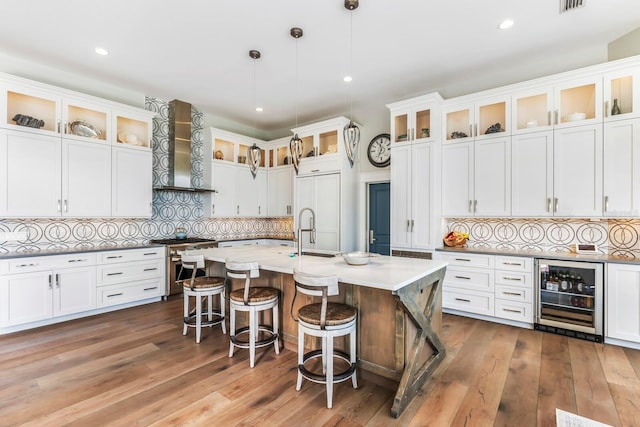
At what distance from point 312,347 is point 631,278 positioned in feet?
11.0

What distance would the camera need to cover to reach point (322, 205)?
5.32m

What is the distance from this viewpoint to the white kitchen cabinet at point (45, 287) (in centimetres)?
333

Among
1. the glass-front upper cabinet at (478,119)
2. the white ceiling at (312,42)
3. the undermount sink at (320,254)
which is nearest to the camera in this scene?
the white ceiling at (312,42)

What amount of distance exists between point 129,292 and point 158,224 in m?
1.28

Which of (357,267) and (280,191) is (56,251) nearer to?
(280,191)

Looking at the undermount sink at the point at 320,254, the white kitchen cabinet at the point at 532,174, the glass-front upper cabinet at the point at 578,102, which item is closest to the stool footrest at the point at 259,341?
the undermount sink at the point at 320,254

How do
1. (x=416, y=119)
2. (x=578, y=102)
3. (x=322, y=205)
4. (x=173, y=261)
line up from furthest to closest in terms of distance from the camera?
(x=322, y=205) < (x=173, y=261) < (x=416, y=119) < (x=578, y=102)

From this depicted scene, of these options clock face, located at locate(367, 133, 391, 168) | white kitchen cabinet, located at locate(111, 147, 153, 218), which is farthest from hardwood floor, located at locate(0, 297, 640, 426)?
clock face, located at locate(367, 133, 391, 168)

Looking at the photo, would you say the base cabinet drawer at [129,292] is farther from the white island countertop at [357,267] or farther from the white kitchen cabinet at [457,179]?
the white kitchen cabinet at [457,179]

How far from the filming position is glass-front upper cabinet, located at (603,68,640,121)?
3113 millimetres

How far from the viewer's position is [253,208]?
6.24 m

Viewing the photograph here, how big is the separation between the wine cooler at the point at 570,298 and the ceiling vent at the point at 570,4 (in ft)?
8.42

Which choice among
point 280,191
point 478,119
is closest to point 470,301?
point 478,119

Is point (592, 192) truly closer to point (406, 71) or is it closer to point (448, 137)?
point (448, 137)
